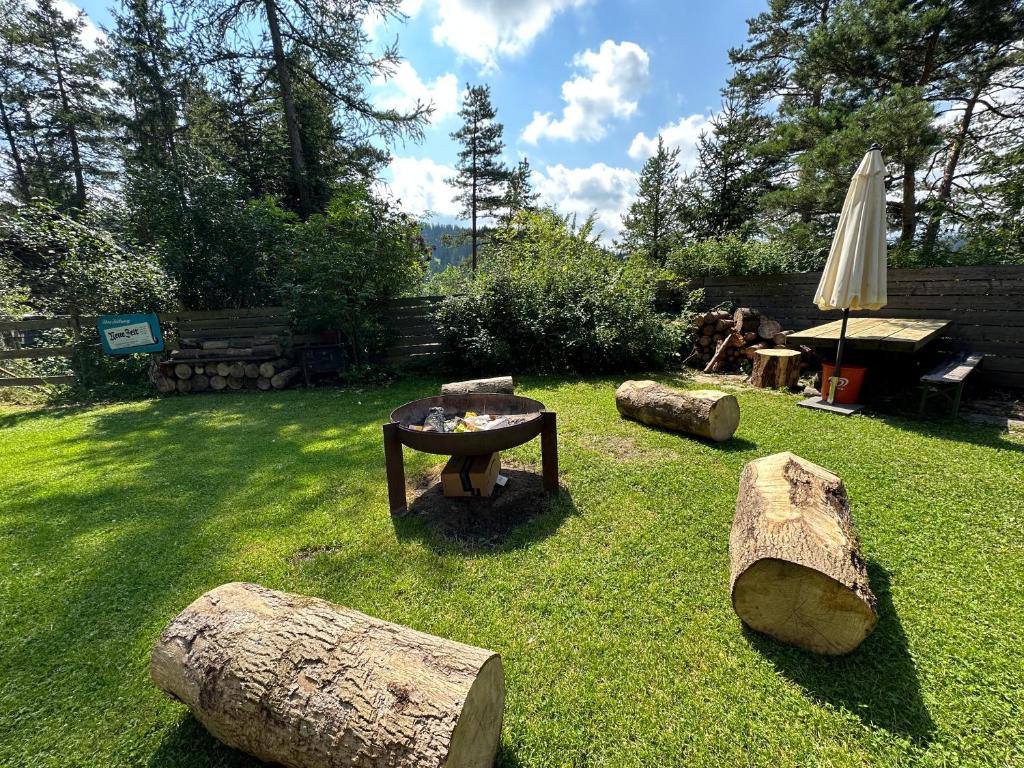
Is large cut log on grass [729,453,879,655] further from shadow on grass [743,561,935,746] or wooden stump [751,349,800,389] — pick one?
wooden stump [751,349,800,389]

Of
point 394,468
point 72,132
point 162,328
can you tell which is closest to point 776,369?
point 394,468

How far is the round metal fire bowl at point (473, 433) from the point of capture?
2.68 m

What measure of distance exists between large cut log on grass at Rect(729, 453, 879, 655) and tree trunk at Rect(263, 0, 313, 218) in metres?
11.7

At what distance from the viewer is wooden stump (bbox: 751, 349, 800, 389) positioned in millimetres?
5992

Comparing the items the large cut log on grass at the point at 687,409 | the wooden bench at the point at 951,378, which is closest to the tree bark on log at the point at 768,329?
the wooden bench at the point at 951,378

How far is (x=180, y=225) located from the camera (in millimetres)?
7508

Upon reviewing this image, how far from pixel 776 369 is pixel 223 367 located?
9625mm

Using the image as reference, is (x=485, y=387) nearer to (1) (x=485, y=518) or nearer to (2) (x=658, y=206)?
(1) (x=485, y=518)

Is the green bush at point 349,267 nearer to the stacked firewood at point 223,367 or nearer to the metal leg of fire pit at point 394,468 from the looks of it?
the stacked firewood at point 223,367

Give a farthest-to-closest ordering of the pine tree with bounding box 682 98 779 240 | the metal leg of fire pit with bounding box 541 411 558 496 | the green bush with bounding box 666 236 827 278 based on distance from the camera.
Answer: the pine tree with bounding box 682 98 779 240, the green bush with bounding box 666 236 827 278, the metal leg of fire pit with bounding box 541 411 558 496

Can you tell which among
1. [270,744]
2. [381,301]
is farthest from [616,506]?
[381,301]

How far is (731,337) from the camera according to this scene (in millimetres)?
7340

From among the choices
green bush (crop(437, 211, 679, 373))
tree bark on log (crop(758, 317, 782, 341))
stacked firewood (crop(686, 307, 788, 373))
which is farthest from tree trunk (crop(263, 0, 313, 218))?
tree bark on log (crop(758, 317, 782, 341))

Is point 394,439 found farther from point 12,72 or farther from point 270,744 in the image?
point 12,72
